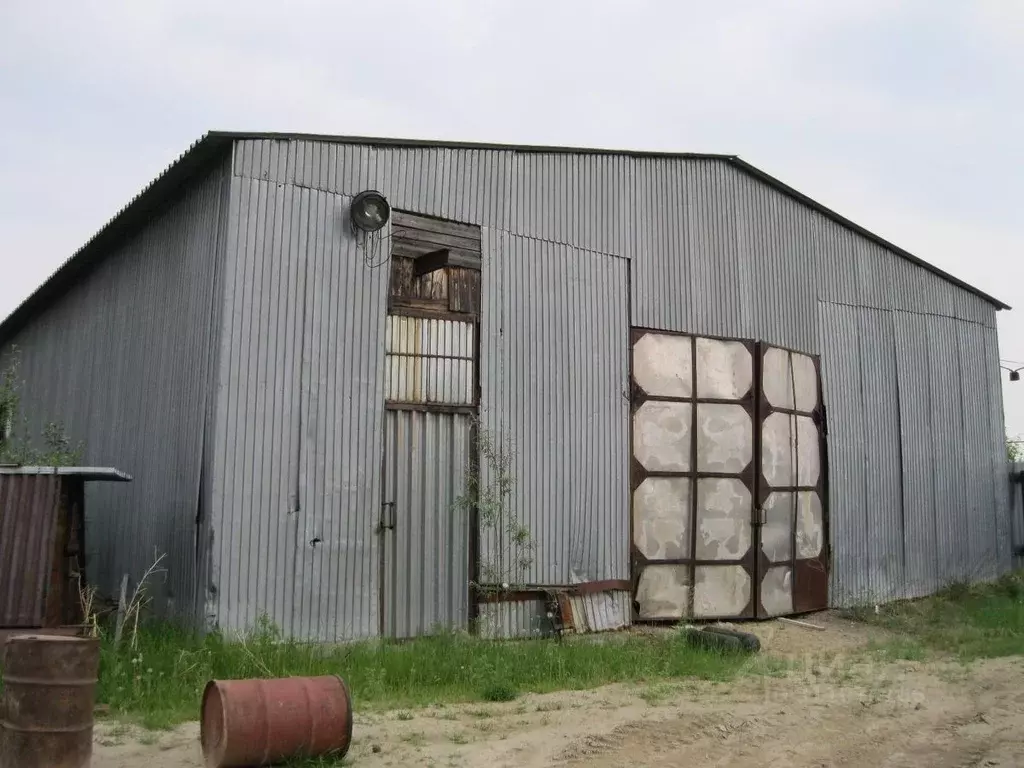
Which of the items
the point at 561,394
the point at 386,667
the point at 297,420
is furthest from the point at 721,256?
the point at 386,667

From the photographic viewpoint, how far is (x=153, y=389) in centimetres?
1076

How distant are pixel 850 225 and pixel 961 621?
20.8 feet

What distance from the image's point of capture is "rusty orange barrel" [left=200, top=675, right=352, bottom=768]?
5.64m

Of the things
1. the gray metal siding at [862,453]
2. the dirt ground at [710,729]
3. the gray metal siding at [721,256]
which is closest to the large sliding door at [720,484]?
the gray metal siding at [721,256]

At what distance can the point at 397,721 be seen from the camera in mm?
7184

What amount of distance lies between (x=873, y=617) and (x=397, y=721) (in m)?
8.73

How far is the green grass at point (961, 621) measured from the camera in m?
10.8

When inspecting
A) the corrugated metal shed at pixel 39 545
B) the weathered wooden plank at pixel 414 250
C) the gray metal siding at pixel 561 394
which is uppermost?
the weathered wooden plank at pixel 414 250

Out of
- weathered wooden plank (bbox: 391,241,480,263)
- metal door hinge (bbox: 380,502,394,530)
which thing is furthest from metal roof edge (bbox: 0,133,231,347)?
metal door hinge (bbox: 380,502,394,530)

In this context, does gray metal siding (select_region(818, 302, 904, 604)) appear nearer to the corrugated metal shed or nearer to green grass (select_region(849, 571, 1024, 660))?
green grass (select_region(849, 571, 1024, 660))

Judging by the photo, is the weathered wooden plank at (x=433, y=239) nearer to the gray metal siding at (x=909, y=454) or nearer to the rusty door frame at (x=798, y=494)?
the rusty door frame at (x=798, y=494)

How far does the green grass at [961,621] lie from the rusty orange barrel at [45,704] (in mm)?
8459

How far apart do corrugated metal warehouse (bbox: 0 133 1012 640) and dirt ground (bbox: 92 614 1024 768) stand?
Answer: 2.44m

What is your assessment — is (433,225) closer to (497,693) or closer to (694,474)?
(694,474)
